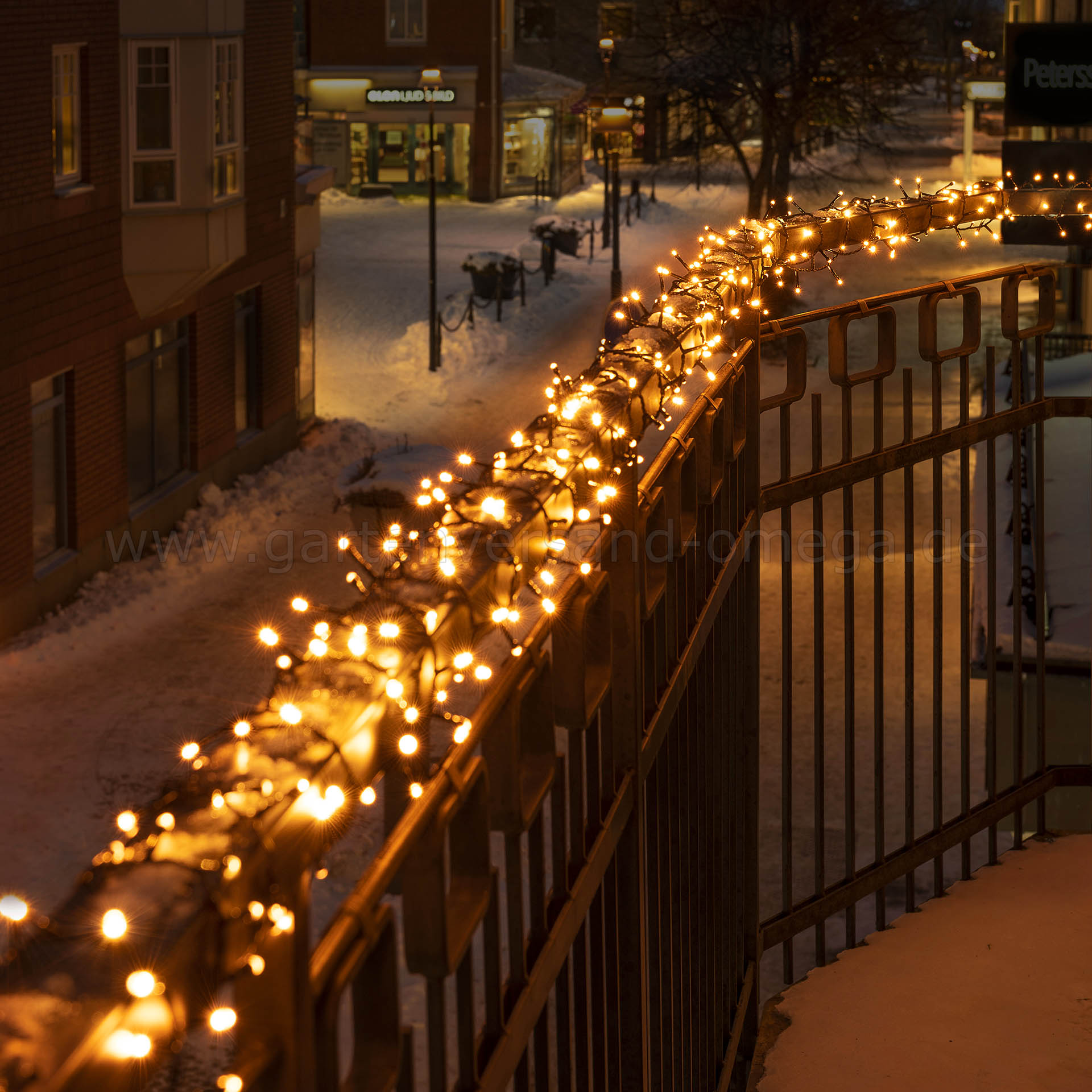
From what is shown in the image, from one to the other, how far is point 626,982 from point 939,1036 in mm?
1836

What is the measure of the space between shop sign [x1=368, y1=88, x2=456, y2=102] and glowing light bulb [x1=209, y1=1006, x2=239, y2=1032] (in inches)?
1406

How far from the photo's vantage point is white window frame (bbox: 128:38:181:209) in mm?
17516

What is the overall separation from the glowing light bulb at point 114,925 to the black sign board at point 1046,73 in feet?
41.8

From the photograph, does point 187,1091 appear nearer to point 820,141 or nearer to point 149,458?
point 149,458

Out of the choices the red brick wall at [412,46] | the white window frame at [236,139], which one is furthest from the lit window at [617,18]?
the white window frame at [236,139]

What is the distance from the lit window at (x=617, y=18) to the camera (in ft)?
192

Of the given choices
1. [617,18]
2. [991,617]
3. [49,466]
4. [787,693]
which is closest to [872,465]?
[787,693]

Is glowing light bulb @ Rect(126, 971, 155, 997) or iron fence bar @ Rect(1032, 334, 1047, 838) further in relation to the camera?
iron fence bar @ Rect(1032, 334, 1047, 838)

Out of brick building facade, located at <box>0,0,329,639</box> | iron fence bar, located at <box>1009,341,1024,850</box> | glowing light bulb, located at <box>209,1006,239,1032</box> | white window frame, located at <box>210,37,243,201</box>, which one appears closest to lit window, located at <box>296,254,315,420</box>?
brick building facade, located at <box>0,0,329,639</box>

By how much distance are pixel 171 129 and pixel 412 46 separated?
29.7m

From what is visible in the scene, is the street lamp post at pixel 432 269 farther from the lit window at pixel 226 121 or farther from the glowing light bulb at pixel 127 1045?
the glowing light bulb at pixel 127 1045

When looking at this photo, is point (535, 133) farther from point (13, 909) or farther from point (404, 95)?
point (13, 909)

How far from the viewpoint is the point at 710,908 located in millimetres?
4711

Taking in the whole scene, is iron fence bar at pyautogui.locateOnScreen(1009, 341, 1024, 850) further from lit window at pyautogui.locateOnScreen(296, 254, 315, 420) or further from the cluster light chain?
lit window at pyautogui.locateOnScreen(296, 254, 315, 420)
